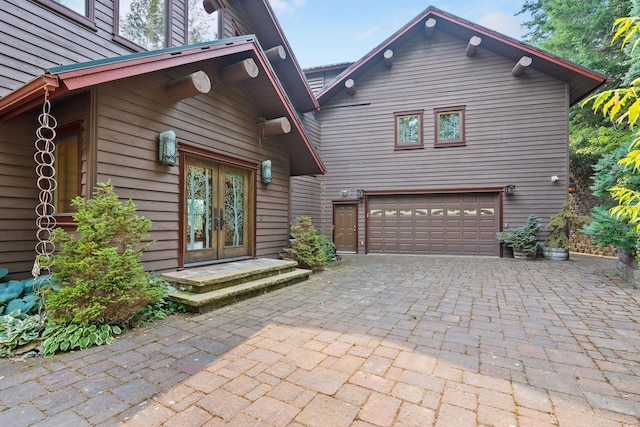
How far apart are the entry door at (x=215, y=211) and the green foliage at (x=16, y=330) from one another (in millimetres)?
2119

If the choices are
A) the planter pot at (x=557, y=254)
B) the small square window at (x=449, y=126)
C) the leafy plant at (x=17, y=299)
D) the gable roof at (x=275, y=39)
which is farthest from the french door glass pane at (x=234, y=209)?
the planter pot at (x=557, y=254)

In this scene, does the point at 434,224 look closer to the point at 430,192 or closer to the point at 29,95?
the point at 430,192

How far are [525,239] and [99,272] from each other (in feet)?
32.5

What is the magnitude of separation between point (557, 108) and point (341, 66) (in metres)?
7.44

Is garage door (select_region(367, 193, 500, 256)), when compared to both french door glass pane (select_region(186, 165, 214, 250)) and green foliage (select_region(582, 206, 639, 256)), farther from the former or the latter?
french door glass pane (select_region(186, 165, 214, 250))

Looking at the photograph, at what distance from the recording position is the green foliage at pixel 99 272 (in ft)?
9.34

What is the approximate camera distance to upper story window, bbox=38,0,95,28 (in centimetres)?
421

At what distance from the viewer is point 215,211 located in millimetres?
5457

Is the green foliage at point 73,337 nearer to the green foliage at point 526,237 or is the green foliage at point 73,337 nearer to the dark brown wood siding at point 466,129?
the dark brown wood siding at point 466,129

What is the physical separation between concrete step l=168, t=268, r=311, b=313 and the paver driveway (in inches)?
6.1

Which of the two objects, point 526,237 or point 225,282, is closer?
point 225,282

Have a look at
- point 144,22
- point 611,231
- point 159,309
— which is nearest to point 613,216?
point 611,231

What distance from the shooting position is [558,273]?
6406 mm

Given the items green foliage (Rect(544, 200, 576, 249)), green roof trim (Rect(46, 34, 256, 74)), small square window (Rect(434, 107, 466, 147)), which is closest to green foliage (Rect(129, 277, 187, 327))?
green roof trim (Rect(46, 34, 256, 74))
